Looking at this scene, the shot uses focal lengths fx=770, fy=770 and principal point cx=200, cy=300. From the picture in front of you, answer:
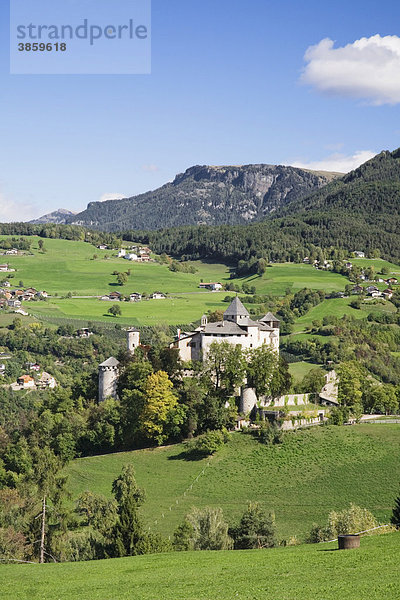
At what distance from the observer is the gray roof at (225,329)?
247 ft

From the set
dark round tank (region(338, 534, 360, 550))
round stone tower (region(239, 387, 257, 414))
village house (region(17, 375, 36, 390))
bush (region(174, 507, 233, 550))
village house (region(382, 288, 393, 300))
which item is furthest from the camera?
village house (region(382, 288, 393, 300))

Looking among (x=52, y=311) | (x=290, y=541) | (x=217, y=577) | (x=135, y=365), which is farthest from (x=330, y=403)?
(x=52, y=311)

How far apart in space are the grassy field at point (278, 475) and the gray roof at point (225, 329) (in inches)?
402

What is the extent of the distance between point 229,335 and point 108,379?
14006mm

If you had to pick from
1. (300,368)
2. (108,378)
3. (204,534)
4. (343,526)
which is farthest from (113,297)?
(343,526)

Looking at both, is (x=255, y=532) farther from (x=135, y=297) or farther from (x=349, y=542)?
(x=135, y=297)

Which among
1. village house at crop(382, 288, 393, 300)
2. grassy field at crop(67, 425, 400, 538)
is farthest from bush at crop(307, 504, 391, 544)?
village house at crop(382, 288, 393, 300)

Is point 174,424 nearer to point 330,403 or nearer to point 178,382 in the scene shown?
point 178,382

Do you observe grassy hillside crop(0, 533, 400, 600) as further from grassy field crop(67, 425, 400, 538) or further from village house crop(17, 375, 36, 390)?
village house crop(17, 375, 36, 390)

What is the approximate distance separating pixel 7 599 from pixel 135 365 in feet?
160

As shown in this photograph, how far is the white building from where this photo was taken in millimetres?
75375

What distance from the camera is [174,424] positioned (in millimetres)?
71625

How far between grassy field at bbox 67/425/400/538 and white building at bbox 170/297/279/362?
9.52 meters

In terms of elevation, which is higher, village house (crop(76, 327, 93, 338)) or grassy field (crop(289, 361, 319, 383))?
village house (crop(76, 327, 93, 338))
